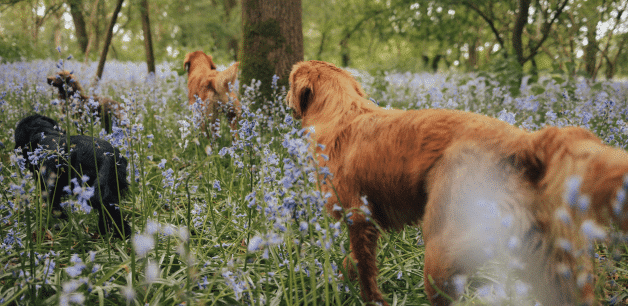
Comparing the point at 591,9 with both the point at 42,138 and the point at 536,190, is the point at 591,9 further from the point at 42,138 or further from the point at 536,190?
the point at 42,138

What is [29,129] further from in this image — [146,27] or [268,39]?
[146,27]

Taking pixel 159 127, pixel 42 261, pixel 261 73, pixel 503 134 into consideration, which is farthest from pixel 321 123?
pixel 159 127

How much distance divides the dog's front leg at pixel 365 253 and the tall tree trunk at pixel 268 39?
3335 millimetres

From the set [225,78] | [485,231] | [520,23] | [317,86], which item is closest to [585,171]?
[485,231]

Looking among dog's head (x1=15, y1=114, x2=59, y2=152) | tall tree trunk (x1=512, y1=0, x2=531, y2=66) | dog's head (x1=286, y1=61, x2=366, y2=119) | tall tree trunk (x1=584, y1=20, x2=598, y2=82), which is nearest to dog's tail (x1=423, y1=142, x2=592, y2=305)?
dog's head (x1=286, y1=61, x2=366, y2=119)

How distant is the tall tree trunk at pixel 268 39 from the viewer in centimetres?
454

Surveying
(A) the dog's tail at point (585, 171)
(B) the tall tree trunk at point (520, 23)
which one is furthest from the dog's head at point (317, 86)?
(B) the tall tree trunk at point (520, 23)

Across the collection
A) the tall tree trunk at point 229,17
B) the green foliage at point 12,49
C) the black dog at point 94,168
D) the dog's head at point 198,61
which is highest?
the tall tree trunk at point 229,17

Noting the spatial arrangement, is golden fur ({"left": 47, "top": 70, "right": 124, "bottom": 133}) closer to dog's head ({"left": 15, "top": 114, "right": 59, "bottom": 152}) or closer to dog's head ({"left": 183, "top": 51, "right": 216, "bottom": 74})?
dog's head ({"left": 15, "top": 114, "right": 59, "bottom": 152})

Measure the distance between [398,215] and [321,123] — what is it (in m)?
0.76

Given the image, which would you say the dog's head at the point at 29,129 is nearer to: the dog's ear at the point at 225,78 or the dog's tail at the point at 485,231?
the dog's ear at the point at 225,78

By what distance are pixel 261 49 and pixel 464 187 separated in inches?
155

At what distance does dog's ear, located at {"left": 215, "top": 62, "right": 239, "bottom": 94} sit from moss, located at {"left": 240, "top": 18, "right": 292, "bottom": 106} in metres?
0.19

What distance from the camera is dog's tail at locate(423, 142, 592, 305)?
1129 millimetres
